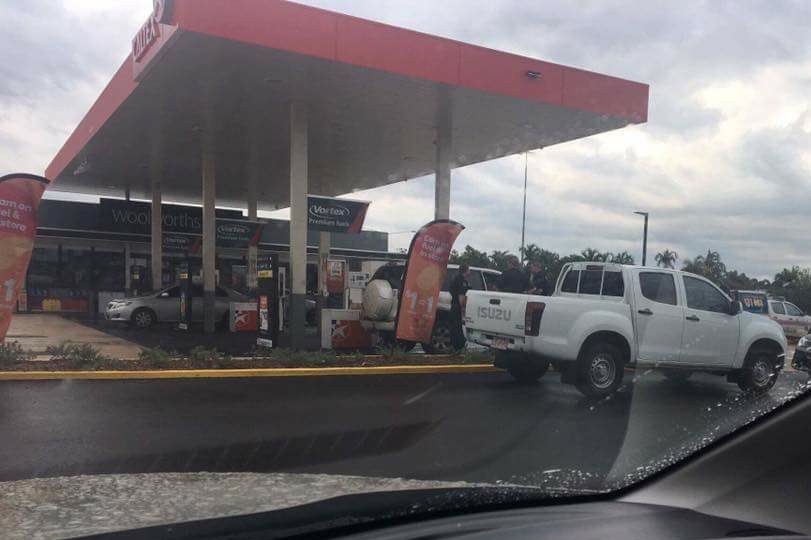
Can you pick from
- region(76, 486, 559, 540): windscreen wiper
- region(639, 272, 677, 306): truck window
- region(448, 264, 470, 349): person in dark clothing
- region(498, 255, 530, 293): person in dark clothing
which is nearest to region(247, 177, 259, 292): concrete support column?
region(448, 264, 470, 349): person in dark clothing

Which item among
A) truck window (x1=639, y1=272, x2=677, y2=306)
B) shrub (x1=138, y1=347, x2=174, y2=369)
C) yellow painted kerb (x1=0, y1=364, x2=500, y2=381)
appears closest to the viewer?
truck window (x1=639, y1=272, x2=677, y2=306)

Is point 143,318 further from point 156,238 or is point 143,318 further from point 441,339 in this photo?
point 441,339

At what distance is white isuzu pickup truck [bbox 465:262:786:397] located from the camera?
361 inches

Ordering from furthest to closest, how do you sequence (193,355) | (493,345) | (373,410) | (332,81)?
(332,81) → (193,355) → (493,345) → (373,410)

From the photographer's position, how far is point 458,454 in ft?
20.1

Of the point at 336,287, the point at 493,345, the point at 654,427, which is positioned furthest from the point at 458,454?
the point at 336,287

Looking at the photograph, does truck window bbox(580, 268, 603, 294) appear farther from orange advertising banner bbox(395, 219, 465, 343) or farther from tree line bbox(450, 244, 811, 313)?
orange advertising banner bbox(395, 219, 465, 343)

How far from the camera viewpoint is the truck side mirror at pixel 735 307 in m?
9.35

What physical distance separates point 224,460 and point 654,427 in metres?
3.72

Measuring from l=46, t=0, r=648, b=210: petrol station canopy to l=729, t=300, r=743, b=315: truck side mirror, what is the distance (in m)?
5.96

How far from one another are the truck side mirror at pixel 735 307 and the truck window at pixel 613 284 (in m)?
1.48

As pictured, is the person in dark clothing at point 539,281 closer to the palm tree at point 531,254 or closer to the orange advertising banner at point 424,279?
the palm tree at point 531,254

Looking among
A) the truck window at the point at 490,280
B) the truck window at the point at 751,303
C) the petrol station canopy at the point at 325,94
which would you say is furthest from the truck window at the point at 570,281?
the truck window at the point at 490,280

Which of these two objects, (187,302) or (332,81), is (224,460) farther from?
(187,302)
